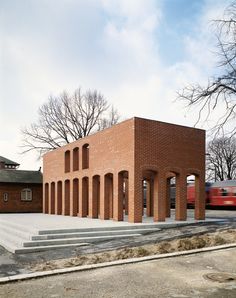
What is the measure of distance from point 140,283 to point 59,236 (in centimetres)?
736

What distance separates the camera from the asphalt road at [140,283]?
758 centimetres

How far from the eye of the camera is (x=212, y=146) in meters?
63.5

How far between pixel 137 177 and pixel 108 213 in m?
4.36

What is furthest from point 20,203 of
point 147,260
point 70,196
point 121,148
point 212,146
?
point 212,146

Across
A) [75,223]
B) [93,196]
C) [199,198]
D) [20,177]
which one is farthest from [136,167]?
[20,177]

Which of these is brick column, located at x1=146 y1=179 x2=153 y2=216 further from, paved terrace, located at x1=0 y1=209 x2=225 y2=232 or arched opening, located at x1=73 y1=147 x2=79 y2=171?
arched opening, located at x1=73 y1=147 x2=79 y2=171

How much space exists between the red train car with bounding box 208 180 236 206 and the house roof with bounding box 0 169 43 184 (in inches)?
684

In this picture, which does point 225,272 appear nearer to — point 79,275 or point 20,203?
point 79,275

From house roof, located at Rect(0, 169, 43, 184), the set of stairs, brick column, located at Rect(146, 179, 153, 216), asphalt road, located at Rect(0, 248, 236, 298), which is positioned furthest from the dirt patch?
house roof, located at Rect(0, 169, 43, 184)

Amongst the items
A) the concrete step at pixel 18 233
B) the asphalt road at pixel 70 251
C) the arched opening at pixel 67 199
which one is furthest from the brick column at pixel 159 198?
the arched opening at pixel 67 199

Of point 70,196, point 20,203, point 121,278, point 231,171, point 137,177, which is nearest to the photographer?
point 121,278

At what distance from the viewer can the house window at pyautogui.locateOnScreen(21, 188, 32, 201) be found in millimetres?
38094

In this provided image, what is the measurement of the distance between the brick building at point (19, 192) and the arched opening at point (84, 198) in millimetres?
12989

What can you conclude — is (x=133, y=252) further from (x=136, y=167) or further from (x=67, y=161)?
(x=67, y=161)
